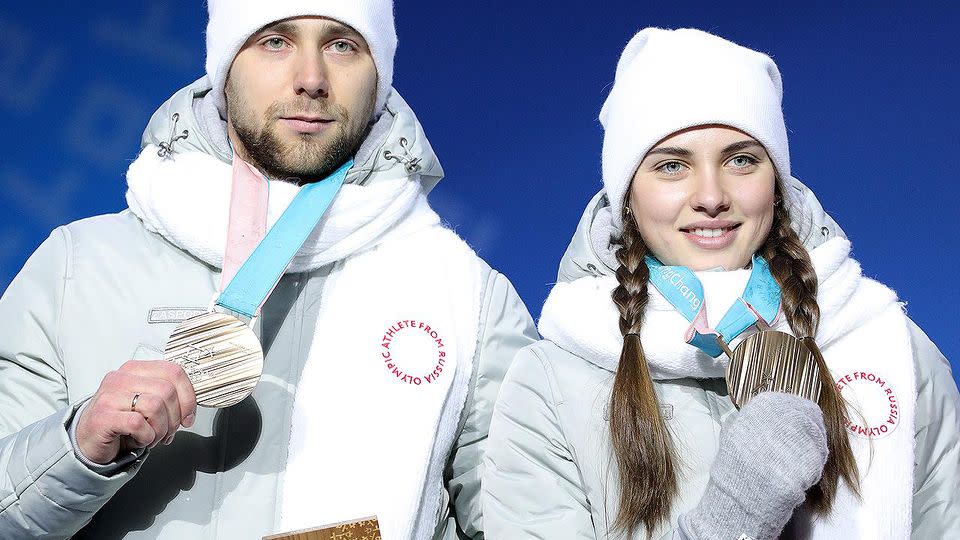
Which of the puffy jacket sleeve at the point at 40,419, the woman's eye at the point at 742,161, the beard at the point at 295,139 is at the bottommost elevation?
the puffy jacket sleeve at the point at 40,419

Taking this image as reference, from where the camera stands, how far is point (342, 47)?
8.84ft

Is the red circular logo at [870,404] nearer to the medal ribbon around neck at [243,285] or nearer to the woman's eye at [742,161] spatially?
the woman's eye at [742,161]

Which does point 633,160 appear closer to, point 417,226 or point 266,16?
point 417,226

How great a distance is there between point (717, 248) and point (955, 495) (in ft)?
2.58

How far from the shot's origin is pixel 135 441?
6.52 ft

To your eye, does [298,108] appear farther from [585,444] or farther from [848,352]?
[848,352]

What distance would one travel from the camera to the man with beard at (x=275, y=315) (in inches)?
88.4

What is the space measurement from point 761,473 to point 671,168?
2.93 ft

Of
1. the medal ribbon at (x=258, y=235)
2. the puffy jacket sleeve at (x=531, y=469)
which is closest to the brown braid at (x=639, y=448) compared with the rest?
the puffy jacket sleeve at (x=531, y=469)

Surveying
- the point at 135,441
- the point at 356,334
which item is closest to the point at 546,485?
the point at 356,334

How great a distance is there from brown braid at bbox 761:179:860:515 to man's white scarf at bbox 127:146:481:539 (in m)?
0.77

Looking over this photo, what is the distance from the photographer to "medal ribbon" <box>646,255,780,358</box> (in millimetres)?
2332

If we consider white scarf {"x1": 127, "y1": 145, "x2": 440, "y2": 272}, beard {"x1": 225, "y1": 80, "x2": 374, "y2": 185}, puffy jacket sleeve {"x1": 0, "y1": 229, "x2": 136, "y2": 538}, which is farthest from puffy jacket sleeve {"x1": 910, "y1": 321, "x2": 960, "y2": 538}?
puffy jacket sleeve {"x1": 0, "y1": 229, "x2": 136, "y2": 538}

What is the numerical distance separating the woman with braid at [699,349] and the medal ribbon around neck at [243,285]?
631mm
